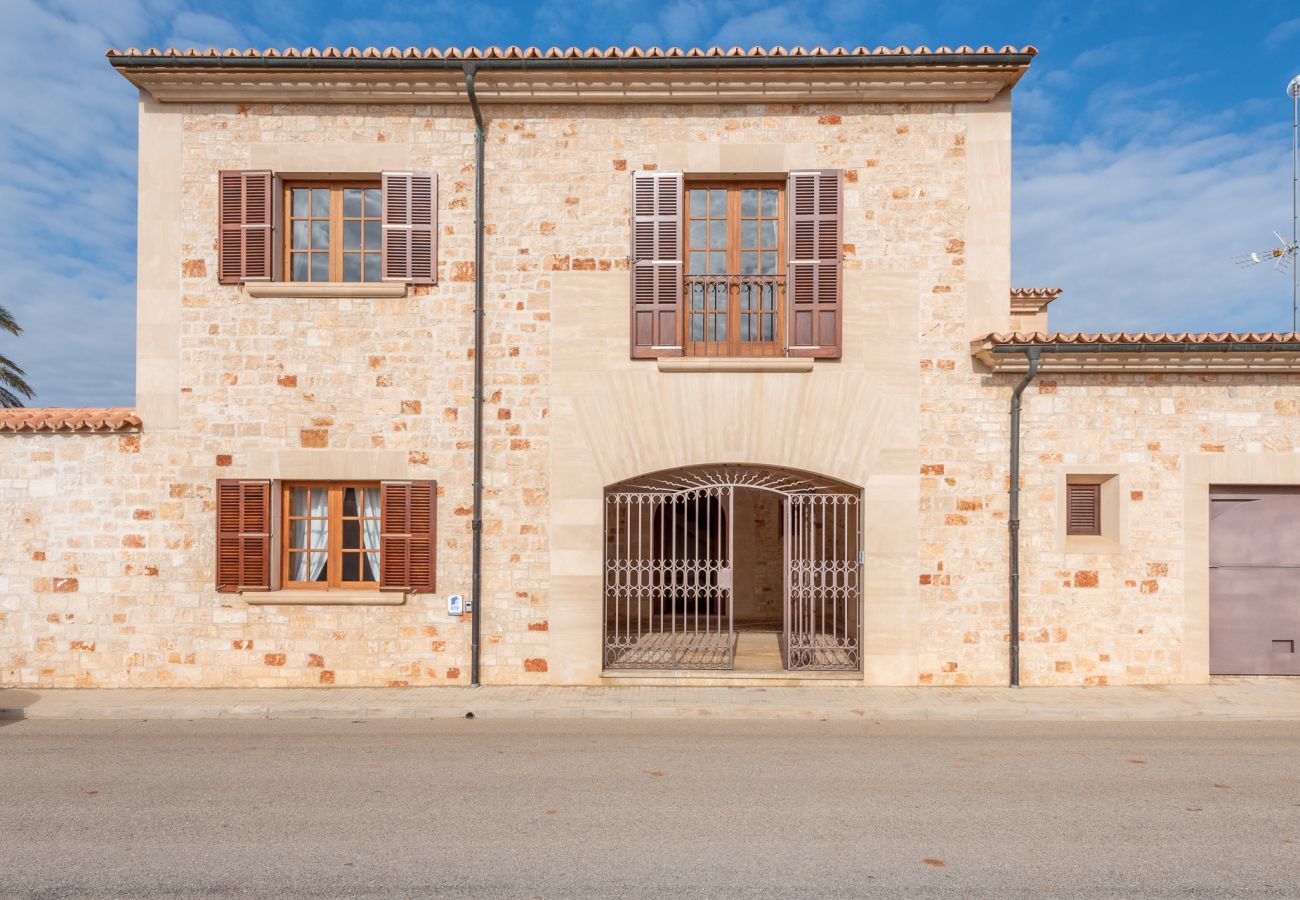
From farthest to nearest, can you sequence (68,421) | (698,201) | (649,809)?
1. (698,201)
2. (68,421)
3. (649,809)

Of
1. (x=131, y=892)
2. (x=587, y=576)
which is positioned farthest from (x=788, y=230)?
(x=131, y=892)

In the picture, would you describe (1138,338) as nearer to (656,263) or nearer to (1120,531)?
(1120,531)

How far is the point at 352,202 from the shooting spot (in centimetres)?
893

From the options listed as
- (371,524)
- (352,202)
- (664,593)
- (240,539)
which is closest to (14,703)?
(240,539)

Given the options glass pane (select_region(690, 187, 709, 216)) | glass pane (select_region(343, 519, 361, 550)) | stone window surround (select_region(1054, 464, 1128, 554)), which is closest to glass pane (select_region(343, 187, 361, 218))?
glass pane (select_region(343, 519, 361, 550))

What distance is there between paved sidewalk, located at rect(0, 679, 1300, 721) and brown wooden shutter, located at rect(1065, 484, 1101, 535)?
6.06ft

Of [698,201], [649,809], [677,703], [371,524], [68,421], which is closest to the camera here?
[649,809]

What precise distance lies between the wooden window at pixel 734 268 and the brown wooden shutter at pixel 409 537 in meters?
3.62

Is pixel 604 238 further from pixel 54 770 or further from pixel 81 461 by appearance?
pixel 54 770

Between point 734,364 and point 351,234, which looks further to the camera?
point 351,234

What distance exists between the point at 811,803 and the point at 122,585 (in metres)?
8.03

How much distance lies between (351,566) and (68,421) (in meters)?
3.52

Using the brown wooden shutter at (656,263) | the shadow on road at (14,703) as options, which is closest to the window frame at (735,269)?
the brown wooden shutter at (656,263)

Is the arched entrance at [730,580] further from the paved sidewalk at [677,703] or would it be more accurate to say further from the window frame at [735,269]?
the window frame at [735,269]
